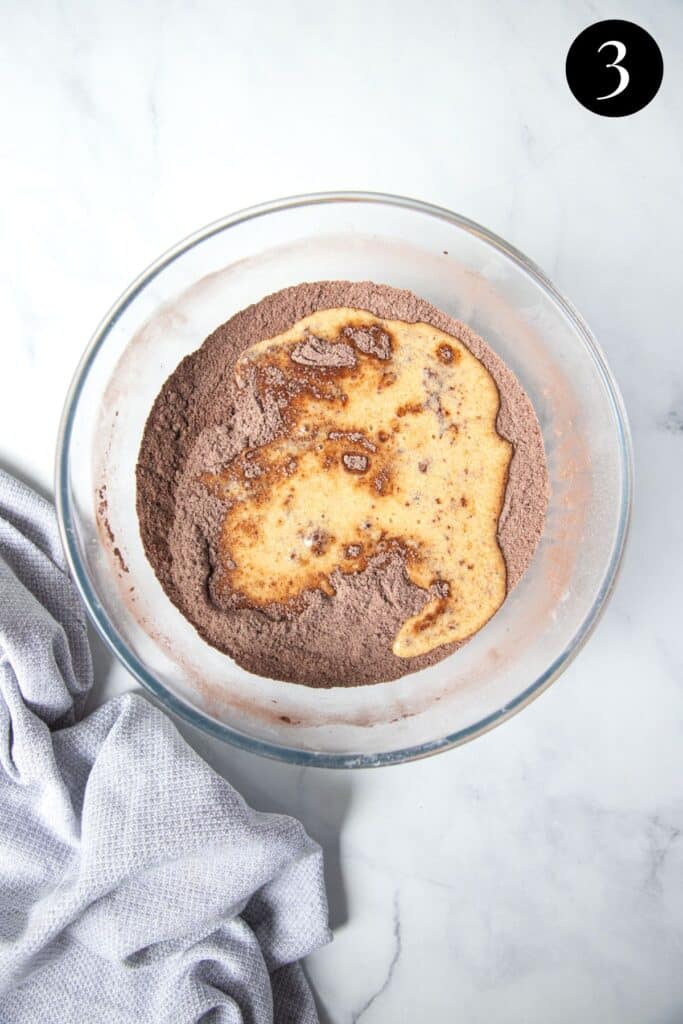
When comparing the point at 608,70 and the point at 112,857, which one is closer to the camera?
the point at 112,857

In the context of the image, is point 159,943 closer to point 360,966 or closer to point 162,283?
→ point 360,966

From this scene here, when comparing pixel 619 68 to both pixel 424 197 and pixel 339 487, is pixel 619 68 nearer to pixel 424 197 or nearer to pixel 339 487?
pixel 424 197

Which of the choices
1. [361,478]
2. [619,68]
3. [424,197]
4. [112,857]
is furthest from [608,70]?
[112,857]

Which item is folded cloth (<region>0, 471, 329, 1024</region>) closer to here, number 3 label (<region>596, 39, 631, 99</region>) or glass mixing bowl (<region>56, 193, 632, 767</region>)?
glass mixing bowl (<region>56, 193, 632, 767</region>)

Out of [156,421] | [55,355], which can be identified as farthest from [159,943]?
[55,355]

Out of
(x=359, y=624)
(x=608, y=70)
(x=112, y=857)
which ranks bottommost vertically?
(x=112, y=857)
